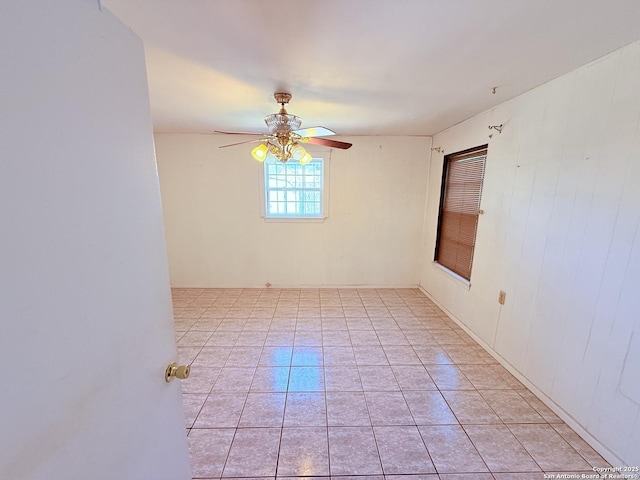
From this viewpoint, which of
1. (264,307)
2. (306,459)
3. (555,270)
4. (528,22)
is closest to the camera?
(528,22)

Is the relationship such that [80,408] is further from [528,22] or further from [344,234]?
[344,234]

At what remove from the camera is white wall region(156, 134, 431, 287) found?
386cm

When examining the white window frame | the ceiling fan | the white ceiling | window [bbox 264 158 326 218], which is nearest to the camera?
the white ceiling

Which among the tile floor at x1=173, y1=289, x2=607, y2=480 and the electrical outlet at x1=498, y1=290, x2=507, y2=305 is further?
the electrical outlet at x1=498, y1=290, x2=507, y2=305

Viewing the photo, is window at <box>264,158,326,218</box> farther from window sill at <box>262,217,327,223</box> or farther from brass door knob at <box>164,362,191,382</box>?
brass door knob at <box>164,362,191,382</box>

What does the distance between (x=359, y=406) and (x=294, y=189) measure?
297 centimetres

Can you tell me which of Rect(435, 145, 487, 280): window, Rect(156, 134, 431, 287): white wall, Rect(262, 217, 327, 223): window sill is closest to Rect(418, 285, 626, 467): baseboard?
Rect(435, 145, 487, 280): window

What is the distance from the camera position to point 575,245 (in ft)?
5.68

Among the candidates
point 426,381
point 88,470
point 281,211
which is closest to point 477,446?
point 426,381

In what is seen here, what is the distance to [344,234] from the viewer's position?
13.4ft

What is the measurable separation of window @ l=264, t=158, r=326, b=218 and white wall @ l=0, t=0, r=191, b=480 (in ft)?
Result: 10.7

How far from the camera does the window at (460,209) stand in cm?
288

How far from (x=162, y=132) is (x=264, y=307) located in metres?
2.84

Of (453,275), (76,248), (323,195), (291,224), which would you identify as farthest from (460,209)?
(76,248)
